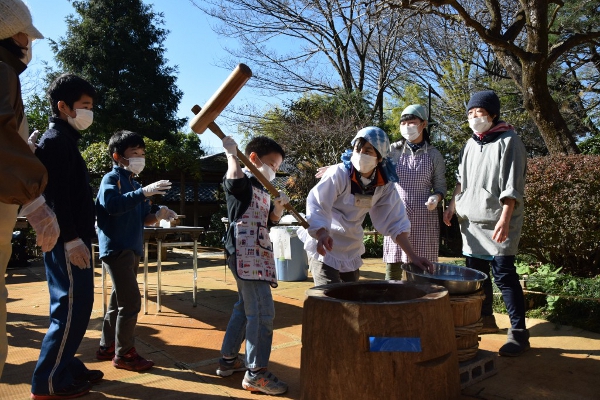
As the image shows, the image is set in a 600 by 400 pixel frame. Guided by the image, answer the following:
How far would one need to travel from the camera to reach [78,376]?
2.81 meters

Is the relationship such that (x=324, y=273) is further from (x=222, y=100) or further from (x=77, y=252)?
(x=77, y=252)

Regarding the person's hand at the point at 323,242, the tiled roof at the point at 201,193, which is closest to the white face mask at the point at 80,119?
the person's hand at the point at 323,242

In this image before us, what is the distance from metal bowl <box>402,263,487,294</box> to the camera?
2697 millimetres

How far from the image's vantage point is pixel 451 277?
10.0 feet

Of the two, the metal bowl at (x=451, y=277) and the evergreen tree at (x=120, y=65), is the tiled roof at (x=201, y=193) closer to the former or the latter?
the evergreen tree at (x=120, y=65)

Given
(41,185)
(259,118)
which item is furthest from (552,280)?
(259,118)

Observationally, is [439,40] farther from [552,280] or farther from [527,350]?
[527,350]

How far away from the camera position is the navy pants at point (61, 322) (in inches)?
100

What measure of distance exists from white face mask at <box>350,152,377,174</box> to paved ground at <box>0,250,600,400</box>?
1.39 m

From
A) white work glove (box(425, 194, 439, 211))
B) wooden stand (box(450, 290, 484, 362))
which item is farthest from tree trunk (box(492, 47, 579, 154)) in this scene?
wooden stand (box(450, 290, 484, 362))

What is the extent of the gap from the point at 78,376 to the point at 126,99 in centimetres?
1967

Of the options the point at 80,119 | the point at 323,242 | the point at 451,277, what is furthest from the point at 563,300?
the point at 80,119

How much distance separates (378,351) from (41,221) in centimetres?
157

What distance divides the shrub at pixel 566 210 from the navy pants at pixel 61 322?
4708 millimetres
